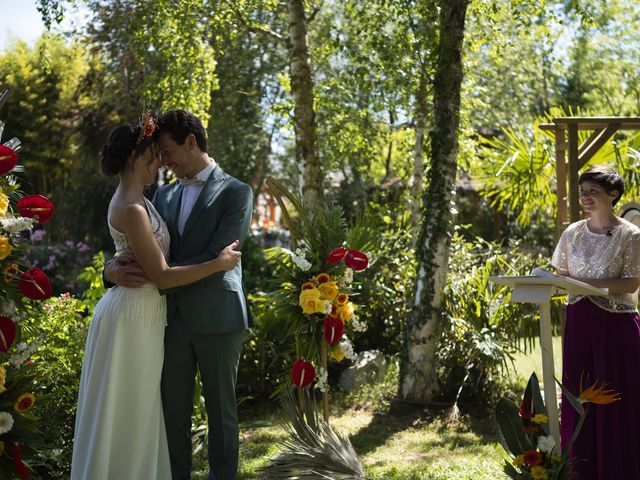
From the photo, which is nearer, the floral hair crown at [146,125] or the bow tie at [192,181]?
the floral hair crown at [146,125]

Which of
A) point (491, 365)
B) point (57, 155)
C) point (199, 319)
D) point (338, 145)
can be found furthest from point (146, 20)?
point (57, 155)

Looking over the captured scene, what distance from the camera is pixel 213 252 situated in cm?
396

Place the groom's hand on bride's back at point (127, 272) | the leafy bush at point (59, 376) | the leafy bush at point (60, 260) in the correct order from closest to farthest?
the groom's hand on bride's back at point (127, 272)
the leafy bush at point (59, 376)
the leafy bush at point (60, 260)

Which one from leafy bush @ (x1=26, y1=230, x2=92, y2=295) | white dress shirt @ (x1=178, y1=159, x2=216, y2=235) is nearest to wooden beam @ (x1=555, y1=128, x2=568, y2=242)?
white dress shirt @ (x1=178, y1=159, x2=216, y2=235)

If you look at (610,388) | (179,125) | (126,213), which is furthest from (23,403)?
(610,388)

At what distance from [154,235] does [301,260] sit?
836 millimetres

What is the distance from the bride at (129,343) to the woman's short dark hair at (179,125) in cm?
11

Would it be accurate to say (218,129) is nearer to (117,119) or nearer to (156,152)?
(117,119)

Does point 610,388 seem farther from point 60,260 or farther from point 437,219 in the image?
point 60,260

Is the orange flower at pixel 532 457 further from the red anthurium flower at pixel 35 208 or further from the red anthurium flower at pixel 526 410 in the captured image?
the red anthurium flower at pixel 35 208

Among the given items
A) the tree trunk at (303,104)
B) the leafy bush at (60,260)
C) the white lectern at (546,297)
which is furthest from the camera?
the leafy bush at (60,260)

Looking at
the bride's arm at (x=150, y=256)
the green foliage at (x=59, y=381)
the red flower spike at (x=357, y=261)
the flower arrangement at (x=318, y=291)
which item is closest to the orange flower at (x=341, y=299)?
the flower arrangement at (x=318, y=291)

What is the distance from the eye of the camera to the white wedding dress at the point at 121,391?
3.85 m

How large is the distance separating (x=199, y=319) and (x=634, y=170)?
4.66m
